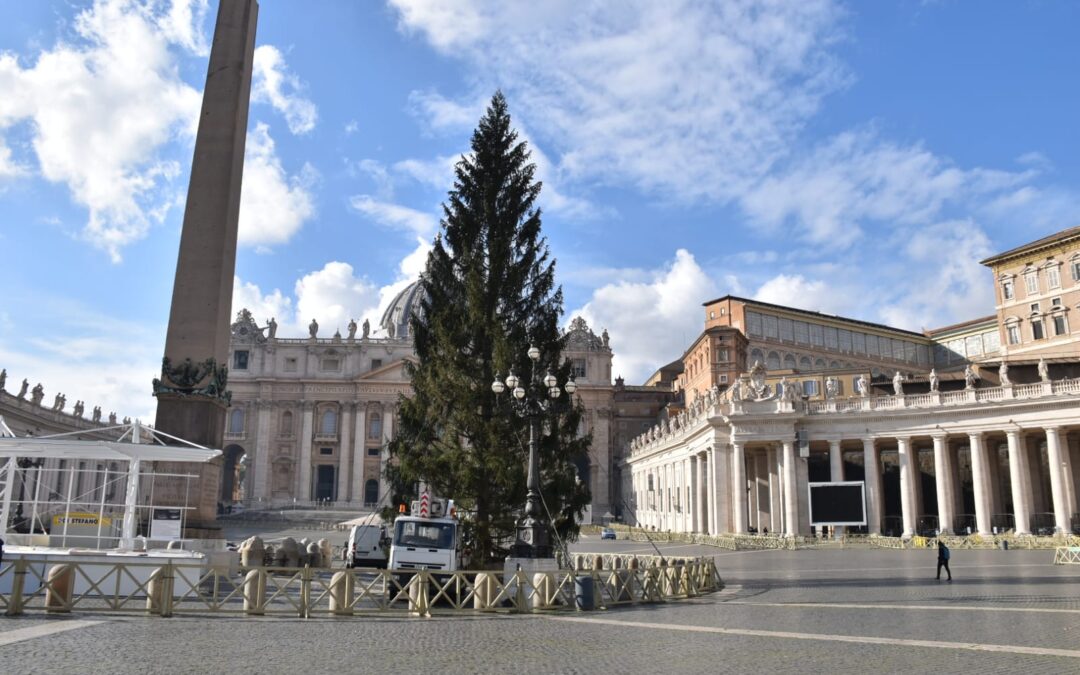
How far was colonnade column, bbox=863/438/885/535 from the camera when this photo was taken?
4050 cm

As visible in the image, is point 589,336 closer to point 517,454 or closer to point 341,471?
Result: point 341,471

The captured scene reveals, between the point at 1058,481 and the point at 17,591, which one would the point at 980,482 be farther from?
the point at 17,591

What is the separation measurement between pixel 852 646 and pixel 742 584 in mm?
10270

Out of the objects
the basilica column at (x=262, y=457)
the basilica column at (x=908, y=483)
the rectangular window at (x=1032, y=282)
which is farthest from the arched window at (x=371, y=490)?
the rectangular window at (x=1032, y=282)

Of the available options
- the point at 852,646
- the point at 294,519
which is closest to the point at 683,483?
the point at 294,519

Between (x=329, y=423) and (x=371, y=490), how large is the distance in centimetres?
871

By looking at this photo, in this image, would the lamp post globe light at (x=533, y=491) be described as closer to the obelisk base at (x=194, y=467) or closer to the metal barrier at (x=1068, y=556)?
the obelisk base at (x=194, y=467)

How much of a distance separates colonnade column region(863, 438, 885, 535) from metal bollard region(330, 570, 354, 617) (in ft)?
106

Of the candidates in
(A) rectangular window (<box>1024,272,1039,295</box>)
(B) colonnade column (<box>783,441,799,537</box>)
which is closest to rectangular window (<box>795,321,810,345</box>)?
(A) rectangular window (<box>1024,272,1039,295</box>)

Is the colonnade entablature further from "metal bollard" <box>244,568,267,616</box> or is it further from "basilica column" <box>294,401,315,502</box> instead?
"basilica column" <box>294,401,315,502</box>

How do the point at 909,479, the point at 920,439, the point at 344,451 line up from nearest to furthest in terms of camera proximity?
the point at 909,479 → the point at 920,439 → the point at 344,451

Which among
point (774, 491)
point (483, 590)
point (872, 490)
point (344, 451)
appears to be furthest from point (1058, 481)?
point (344, 451)

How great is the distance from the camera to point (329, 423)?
9125 centimetres

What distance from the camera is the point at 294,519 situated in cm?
6694
